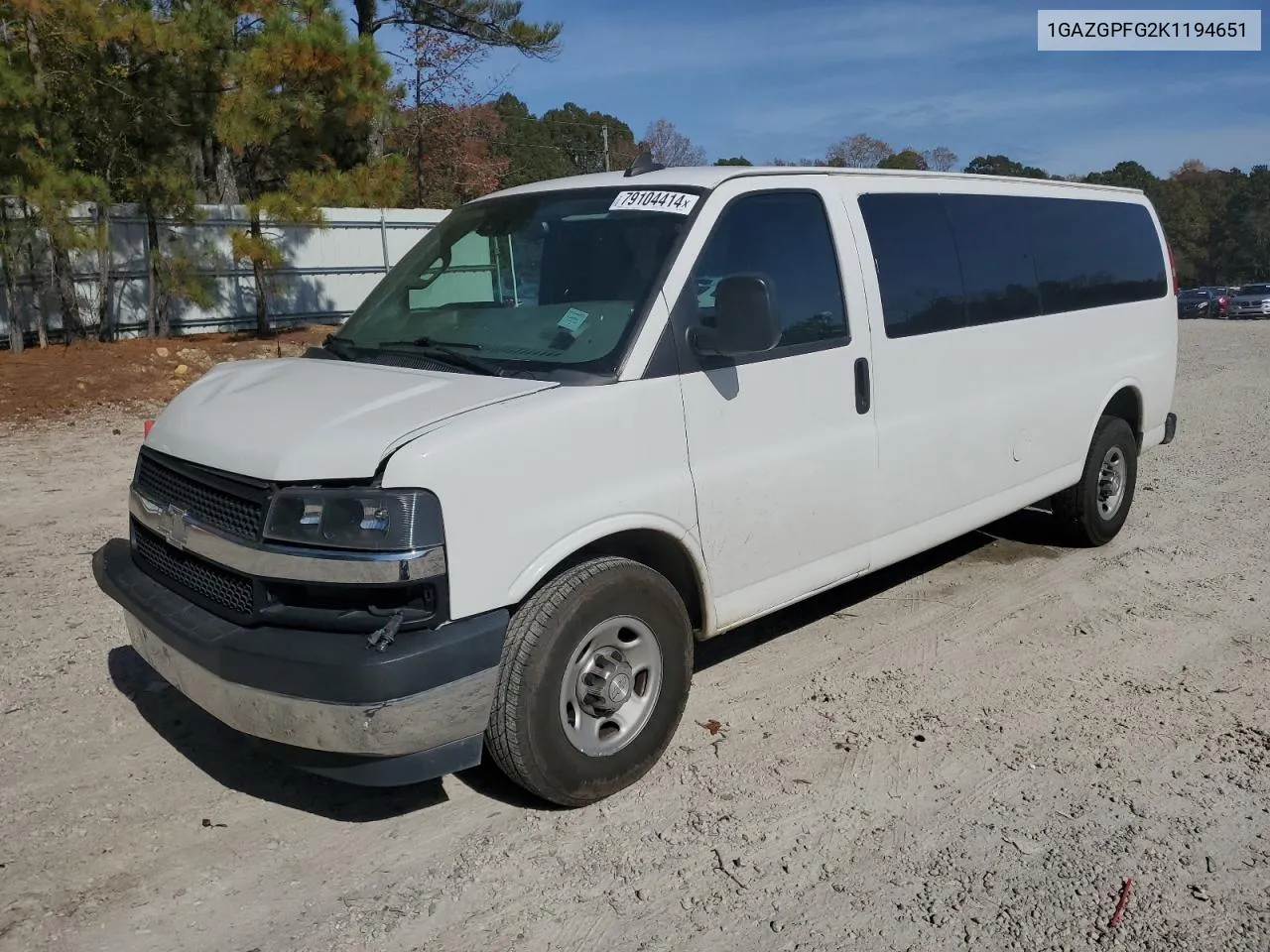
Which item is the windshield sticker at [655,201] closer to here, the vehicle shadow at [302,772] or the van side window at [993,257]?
the van side window at [993,257]

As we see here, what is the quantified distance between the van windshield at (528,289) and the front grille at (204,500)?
2.88 ft

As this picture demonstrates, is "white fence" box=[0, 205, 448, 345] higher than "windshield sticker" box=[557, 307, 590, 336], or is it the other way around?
"white fence" box=[0, 205, 448, 345]

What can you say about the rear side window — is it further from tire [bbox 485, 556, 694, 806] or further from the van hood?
the van hood

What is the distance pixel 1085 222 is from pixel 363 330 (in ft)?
14.1

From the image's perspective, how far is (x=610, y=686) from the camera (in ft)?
12.3

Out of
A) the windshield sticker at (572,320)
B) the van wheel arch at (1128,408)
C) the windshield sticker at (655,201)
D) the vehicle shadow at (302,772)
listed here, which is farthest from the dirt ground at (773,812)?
the windshield sticker at (655,201)

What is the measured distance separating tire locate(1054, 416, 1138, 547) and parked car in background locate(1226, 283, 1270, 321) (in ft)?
109

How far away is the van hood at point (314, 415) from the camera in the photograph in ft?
10.7

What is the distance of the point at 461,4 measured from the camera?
21.1 m

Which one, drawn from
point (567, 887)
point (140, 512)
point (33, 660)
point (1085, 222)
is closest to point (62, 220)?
point (33, 660)

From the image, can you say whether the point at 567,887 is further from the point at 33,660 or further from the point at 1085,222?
the point at 1085,222

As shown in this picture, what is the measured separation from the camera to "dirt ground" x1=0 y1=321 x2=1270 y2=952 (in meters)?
3.18

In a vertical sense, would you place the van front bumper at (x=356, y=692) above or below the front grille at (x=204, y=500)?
below

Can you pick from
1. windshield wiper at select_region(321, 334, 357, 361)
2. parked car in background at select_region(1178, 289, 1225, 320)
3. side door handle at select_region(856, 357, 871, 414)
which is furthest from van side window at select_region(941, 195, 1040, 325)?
parked car in background at select_region(1178, 289, 1225, 320)
